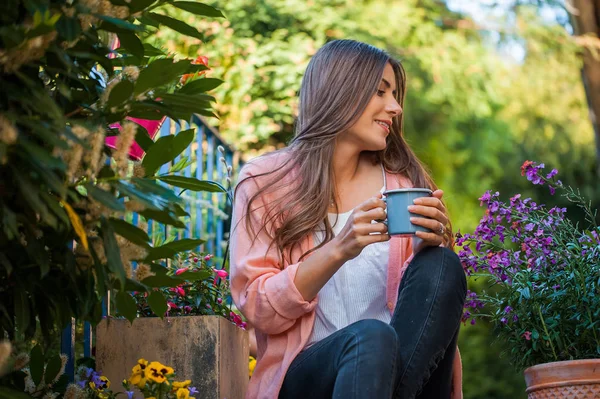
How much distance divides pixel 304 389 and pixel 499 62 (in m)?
7.32

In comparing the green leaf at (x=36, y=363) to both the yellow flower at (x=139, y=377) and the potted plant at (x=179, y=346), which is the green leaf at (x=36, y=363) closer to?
the yellow flower at (x=139, y=377)

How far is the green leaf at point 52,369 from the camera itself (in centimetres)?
188

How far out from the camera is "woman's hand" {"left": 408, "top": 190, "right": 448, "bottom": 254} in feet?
6.79

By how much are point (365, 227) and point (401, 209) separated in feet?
0.29

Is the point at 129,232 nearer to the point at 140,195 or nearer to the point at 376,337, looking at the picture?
the point at 140,195

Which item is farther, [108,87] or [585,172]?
[585,172]

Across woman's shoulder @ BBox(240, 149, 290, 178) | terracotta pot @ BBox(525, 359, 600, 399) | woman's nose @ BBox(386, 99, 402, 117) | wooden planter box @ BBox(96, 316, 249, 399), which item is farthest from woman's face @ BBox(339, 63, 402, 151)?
terracotta pot @ BBox(525, 359, 600, 399)

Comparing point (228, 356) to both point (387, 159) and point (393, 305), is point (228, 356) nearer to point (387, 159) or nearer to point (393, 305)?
point (393, 305)

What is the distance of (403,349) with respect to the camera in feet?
6.87

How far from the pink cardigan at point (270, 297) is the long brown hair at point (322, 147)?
29 millimetres

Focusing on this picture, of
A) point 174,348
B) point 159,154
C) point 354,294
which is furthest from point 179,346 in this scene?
point 159,154

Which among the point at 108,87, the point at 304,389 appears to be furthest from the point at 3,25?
the point at 304,389

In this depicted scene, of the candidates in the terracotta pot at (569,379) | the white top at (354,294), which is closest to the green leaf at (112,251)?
the white top at (354,294)

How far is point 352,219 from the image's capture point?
212cm
